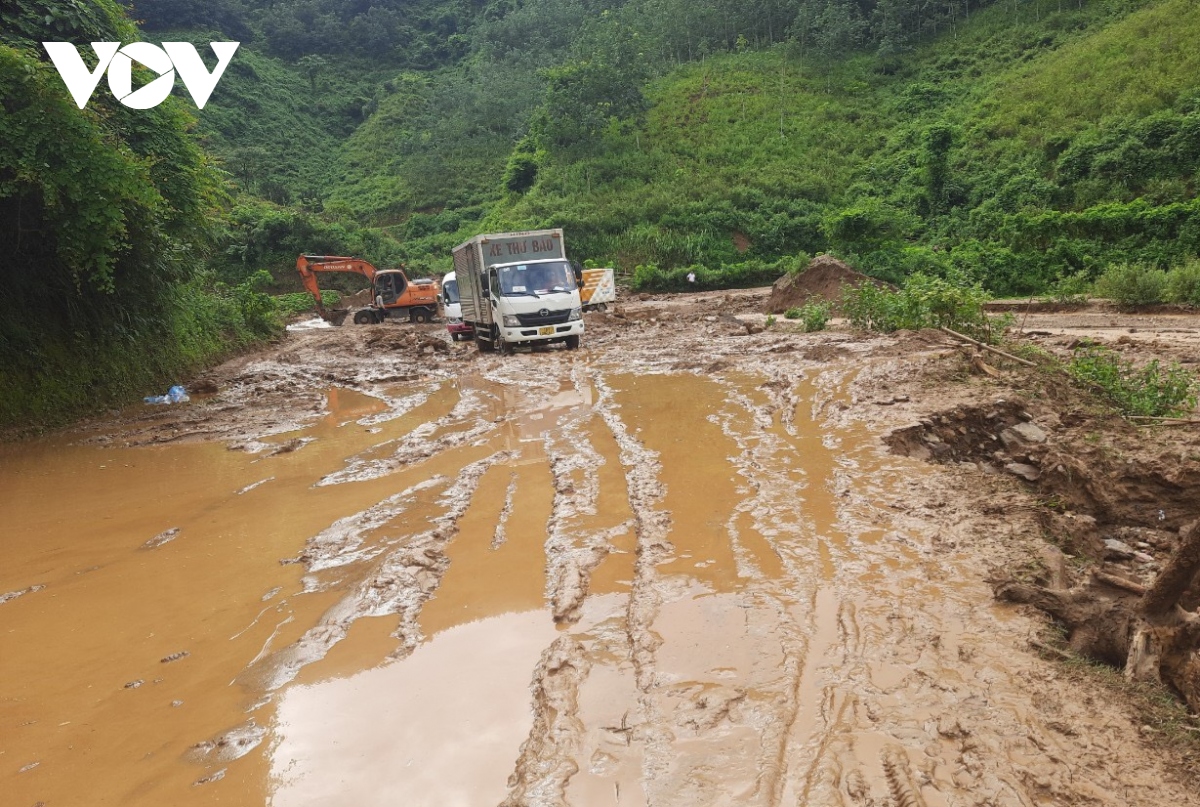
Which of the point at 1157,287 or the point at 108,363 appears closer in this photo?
the point at 108,363

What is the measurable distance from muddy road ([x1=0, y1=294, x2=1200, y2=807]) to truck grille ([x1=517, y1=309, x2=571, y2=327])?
7488 millimetres

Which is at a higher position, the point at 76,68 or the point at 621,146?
the point at 621,146

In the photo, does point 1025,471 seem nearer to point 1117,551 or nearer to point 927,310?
point 1117,551

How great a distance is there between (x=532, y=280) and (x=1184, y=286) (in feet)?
44.3

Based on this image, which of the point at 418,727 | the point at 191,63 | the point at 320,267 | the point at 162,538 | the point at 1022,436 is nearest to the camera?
the point at 418,727

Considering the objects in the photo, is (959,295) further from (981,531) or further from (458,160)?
(458,160)

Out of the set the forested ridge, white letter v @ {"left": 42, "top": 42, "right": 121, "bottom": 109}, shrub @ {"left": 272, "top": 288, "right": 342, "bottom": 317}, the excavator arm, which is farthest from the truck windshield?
shrub @ {"left": 272, "top": 288, "right": 342, "bottom": 317}

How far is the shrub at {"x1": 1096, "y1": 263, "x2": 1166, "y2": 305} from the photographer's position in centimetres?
1405

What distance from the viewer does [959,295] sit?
9992 millimetres

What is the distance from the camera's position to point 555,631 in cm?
363

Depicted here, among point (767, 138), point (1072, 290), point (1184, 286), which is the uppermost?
point (767, 138)

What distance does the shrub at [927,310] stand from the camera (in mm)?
9805

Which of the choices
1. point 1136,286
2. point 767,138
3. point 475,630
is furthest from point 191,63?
point 767,138

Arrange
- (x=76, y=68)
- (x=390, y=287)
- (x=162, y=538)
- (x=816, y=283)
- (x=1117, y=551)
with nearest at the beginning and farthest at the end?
(x=1117, y=551) → (x=162, y=538) → (x=76, y=68) → (x=816, y=283) → (x=390, y=287)
